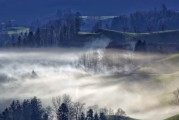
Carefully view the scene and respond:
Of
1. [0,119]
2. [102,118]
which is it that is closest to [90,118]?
[102,118]

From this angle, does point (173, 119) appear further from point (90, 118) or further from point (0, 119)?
point (0, 119)

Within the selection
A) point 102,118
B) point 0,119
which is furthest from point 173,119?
point 0,119

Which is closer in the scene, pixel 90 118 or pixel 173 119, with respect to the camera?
pixel 173 119

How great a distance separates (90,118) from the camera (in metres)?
196

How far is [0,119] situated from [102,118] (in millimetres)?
36251

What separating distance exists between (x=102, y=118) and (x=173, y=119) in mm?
33283

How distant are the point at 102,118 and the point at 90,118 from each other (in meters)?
5.61

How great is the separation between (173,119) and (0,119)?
207 feet

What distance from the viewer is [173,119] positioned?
174125 millimetres

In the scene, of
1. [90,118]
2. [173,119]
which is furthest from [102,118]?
[173,119]

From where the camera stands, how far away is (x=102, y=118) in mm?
199500

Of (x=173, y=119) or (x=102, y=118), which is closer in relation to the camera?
(x=173, y=119)

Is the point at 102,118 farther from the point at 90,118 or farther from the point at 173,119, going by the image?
the point at 173,119

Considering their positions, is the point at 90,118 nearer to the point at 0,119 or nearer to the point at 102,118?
the point at 102,118
